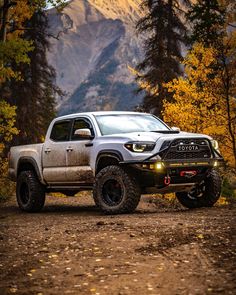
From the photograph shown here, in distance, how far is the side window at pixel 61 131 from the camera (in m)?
11.0

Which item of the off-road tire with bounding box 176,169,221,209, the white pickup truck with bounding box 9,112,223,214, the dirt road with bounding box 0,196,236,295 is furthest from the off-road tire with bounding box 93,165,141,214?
the off-road tire with bounding box 176,169,221,209

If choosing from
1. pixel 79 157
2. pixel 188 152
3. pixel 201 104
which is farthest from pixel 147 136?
pixel 201 104

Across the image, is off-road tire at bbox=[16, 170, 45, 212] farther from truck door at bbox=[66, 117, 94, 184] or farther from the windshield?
the windshield

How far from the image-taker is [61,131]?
36.7 ft

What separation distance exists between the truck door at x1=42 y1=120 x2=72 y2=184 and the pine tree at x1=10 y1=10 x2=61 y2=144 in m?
16.0

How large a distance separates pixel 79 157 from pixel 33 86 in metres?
18.7

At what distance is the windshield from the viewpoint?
33.1 feet

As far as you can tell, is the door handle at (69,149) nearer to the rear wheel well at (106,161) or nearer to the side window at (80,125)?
the side window at (80,125)

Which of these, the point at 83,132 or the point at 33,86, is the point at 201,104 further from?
the point at 33,86

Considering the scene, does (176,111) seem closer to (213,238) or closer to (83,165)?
(83,165)

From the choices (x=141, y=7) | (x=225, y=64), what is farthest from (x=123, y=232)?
(x=141, y=7)

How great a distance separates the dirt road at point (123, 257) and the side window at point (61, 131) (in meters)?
3.06

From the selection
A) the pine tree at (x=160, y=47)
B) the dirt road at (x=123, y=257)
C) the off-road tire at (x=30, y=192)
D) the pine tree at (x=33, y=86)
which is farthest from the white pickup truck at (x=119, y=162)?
the pine tree at (x=33, y=86)

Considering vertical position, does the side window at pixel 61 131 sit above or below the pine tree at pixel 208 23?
below
